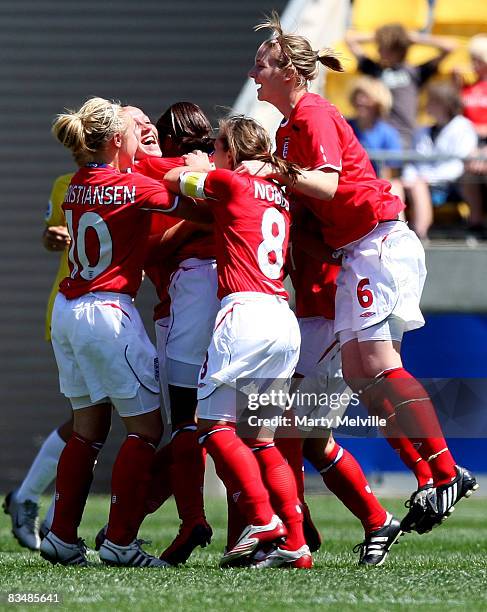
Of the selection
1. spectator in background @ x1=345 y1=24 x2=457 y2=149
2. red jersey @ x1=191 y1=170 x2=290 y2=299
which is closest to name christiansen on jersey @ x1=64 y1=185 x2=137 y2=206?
red jersey @ x1=191 y1=170 x2=290 y2=299

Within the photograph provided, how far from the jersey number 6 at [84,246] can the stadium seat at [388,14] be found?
6.92 metres

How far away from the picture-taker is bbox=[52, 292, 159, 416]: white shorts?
4758mm

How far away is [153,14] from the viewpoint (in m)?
12.1

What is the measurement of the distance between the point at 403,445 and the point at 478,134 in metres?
5.08

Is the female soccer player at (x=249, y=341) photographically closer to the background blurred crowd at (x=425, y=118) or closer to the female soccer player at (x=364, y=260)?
the female soccer player at (x=364, y=260)

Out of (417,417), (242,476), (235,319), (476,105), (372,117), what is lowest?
(242,476)

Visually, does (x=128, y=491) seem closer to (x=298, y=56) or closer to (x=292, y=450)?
(x=292, y=450)

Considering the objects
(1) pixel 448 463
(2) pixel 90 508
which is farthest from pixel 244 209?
(2) pixel 90 508

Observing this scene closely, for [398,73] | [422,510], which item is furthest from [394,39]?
[422,510]

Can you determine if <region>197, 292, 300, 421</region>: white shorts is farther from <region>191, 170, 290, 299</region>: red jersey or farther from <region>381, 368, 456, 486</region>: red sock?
<region>381, 368, 456, 486</region>: red sock

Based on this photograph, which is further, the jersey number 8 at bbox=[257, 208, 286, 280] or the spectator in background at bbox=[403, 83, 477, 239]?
the spectator in background at bbox=[403, 83, 477, 239]

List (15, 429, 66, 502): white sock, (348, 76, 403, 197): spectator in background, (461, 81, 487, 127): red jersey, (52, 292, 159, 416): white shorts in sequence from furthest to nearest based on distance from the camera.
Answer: (461, 81, 487, 127): red jersey < (348, 76, 403, 197): spectator in background < (15, 429, 66, 502): white sock < (52, 292, 159, 416): white shorts

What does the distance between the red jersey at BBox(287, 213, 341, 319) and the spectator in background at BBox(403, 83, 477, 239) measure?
12.4 ft

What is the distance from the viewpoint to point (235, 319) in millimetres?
4582
